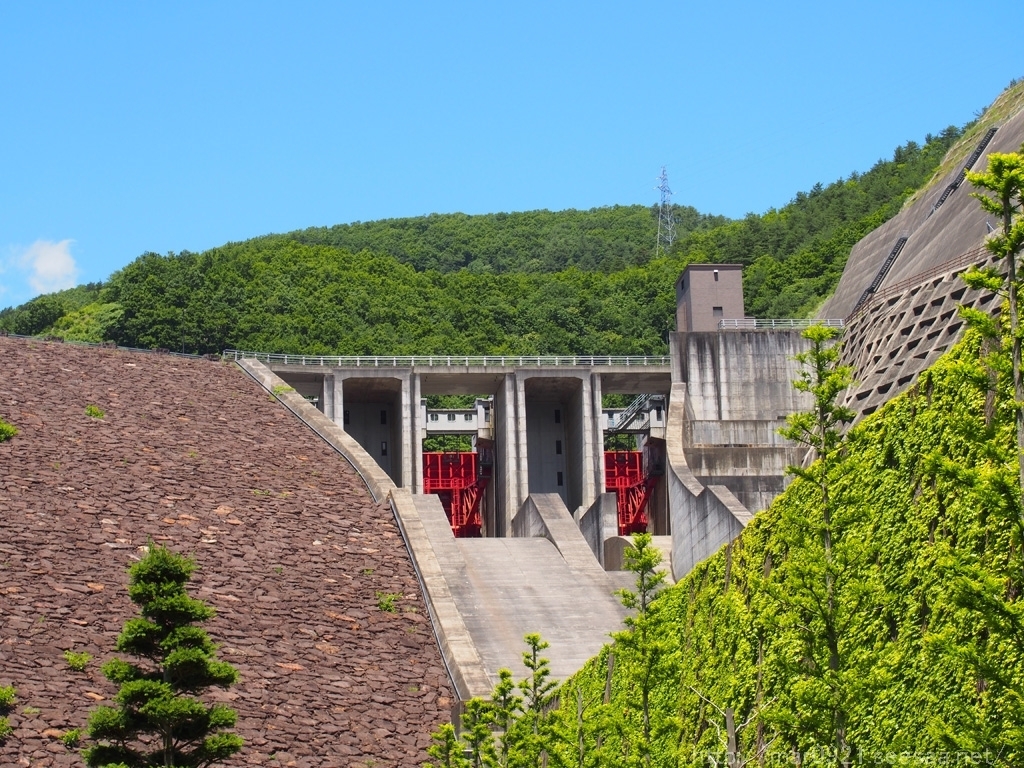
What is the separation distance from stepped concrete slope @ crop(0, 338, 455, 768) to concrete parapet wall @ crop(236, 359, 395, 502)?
0.36 m

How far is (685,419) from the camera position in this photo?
4656cm

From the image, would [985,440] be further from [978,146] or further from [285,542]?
[978,146]

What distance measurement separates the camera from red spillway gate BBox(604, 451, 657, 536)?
5234cm

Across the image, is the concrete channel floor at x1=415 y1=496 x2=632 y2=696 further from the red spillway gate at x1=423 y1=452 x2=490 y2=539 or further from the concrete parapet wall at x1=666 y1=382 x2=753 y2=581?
the red spillway gate at x1=423 y1=452 x2=490 y2=539

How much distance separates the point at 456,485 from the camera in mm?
55750

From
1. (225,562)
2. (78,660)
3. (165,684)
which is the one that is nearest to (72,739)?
(165,684)

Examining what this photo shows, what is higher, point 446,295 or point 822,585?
point 446,295

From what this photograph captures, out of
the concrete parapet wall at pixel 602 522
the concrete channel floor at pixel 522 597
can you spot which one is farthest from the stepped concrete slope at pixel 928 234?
the concrete channel floor at pixel 522 597

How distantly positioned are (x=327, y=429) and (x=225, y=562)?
10709 millimetres

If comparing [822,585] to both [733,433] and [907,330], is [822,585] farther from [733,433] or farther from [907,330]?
[733,433]

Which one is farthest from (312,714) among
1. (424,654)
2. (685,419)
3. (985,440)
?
(685,419)

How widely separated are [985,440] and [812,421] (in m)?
3.60

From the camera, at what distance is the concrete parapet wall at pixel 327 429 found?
115 feet

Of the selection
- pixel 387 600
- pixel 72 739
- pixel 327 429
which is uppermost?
pixel 327 429
